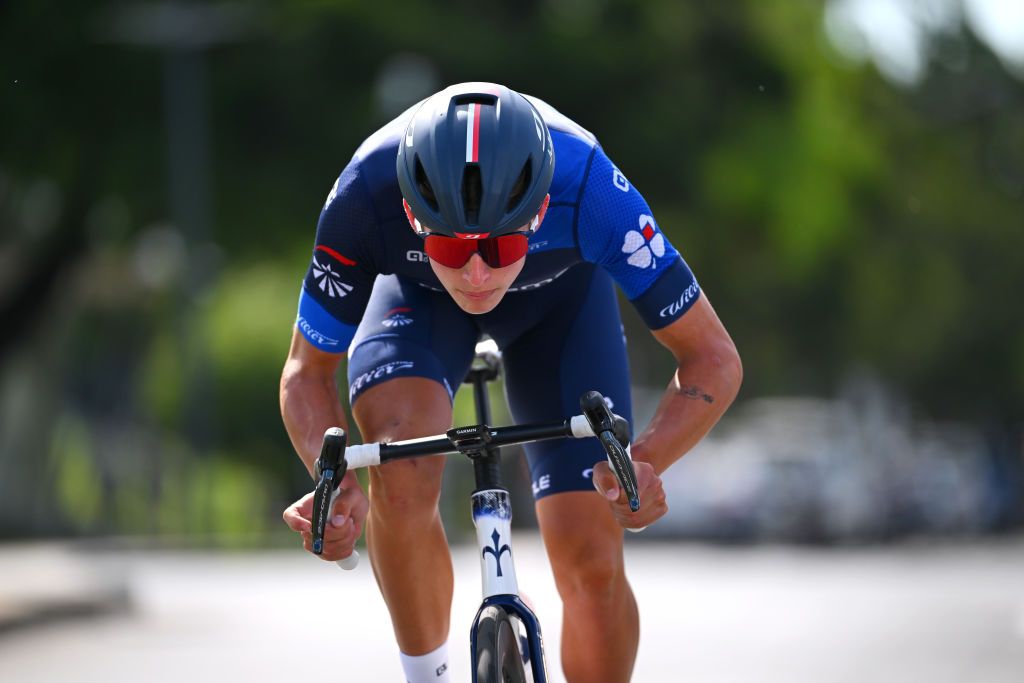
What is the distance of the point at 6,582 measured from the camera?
1193cm

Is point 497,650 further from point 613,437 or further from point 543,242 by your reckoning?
point 543,242

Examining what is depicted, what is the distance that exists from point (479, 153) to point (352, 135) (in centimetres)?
1723

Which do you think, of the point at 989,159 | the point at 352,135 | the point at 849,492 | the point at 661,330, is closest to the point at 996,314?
the point at 989,159

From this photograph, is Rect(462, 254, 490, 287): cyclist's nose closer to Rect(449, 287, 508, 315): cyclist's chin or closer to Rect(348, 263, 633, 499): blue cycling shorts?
Rect(449, 287, 508, 315): cyclist's chin

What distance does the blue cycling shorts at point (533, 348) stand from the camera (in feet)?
15.9

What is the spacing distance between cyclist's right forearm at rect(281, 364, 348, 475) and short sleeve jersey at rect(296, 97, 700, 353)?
11 cm

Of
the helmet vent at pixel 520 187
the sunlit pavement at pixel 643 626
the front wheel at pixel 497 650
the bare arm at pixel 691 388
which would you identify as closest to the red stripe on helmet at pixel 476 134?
the helmet vent at pixel 520 187

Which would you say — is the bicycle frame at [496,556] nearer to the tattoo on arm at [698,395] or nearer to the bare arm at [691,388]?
the bare arm at [691,388]

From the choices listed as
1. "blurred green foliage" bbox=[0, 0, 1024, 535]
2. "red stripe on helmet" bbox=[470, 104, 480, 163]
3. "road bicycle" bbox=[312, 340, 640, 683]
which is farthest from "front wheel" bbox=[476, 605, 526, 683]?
"blurred green foliage" bbox=[0, 0, 1024, 535]

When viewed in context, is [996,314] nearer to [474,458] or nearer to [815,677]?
[815,677]

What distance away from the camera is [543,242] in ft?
15.0

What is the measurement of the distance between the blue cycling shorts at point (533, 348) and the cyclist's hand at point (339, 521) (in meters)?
0.67

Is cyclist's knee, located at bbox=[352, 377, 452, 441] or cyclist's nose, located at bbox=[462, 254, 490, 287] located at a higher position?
cyclist's nose, located at bbox=[462, 254, 490, 287]

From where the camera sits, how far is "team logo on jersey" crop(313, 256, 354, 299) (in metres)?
4.57
